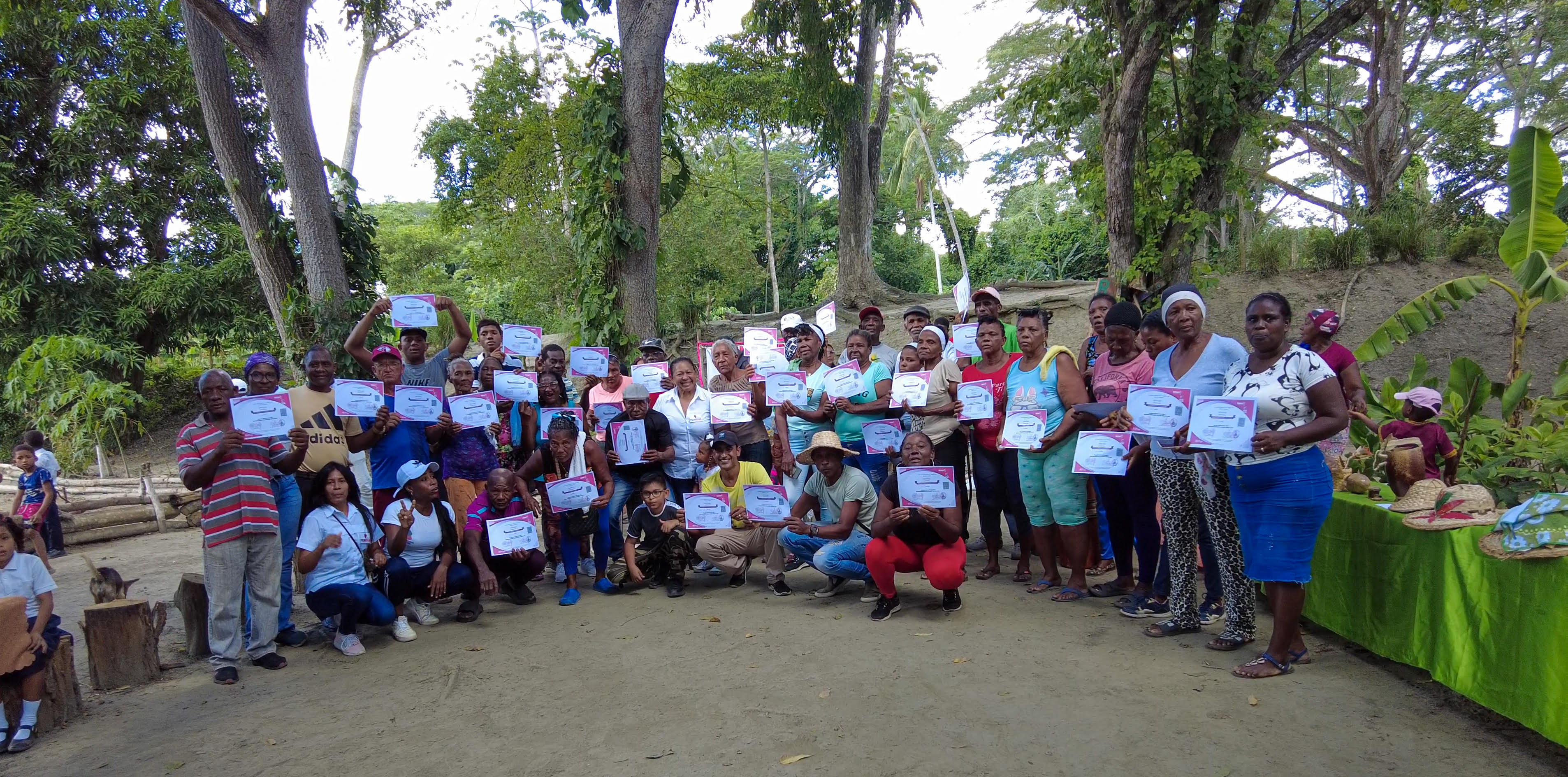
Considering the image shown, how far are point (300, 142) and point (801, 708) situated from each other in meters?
6.79

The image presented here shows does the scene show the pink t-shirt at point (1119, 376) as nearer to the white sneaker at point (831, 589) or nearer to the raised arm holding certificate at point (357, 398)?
the white sneaker at point (831, 589)

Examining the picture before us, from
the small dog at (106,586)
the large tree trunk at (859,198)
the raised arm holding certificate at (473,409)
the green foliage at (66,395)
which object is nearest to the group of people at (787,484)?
the raised arm holding certificate at (473,409)

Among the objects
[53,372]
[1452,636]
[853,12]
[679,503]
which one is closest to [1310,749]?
[1452,636]

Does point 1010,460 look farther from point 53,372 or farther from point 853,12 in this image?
point 53,372

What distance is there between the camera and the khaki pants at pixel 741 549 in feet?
20.4

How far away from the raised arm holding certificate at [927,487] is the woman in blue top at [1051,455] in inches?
25.2

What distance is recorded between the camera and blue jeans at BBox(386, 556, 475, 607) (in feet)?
18.1

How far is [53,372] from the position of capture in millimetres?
11609

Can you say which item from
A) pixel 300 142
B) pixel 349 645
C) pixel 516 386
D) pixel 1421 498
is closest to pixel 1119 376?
pixel 1421 498

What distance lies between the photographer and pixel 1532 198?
634cm

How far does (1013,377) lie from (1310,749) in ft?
9.22

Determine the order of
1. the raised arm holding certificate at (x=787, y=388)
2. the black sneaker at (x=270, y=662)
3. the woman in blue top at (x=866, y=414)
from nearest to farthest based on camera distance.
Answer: the black sneaker at (x=270, y=662) < the woman in blue top at (x=866, y=414) < the raised arm holding certificate at (x=787, y=388)

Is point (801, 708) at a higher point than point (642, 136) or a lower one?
lower

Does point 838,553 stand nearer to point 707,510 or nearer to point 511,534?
point 707,510
